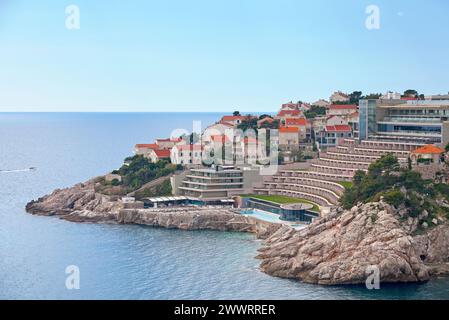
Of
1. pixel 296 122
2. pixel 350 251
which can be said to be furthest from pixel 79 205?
pixel 350 251

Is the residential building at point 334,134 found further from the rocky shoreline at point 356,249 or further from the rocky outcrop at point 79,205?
the rocky outcrop at point 79,205

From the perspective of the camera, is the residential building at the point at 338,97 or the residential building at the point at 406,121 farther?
the residential building at the point at 338,97

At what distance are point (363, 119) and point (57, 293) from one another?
83.6 ft

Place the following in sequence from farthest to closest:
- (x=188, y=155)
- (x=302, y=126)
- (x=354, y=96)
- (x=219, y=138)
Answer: (x=354, y=96) < (x=302, y=126) < (x=219, y=138) < (x=188, y=155)

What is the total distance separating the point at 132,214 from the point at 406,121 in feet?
55.6

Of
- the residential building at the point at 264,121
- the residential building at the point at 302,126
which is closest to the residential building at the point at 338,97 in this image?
the residential building at the point at 264,121

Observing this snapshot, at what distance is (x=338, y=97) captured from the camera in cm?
6366

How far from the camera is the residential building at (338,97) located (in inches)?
2480

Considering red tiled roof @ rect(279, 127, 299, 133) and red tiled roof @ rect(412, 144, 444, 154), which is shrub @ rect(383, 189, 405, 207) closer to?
red tiled roof @ rect(412, 144, 444, 154)

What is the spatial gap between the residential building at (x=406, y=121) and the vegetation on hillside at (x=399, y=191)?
624cm

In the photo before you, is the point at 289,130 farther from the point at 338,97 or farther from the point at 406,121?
the point at 338,97

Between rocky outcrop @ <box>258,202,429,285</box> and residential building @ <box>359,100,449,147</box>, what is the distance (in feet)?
38.1

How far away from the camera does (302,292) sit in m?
28.1

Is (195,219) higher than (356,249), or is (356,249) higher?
(356,249)
